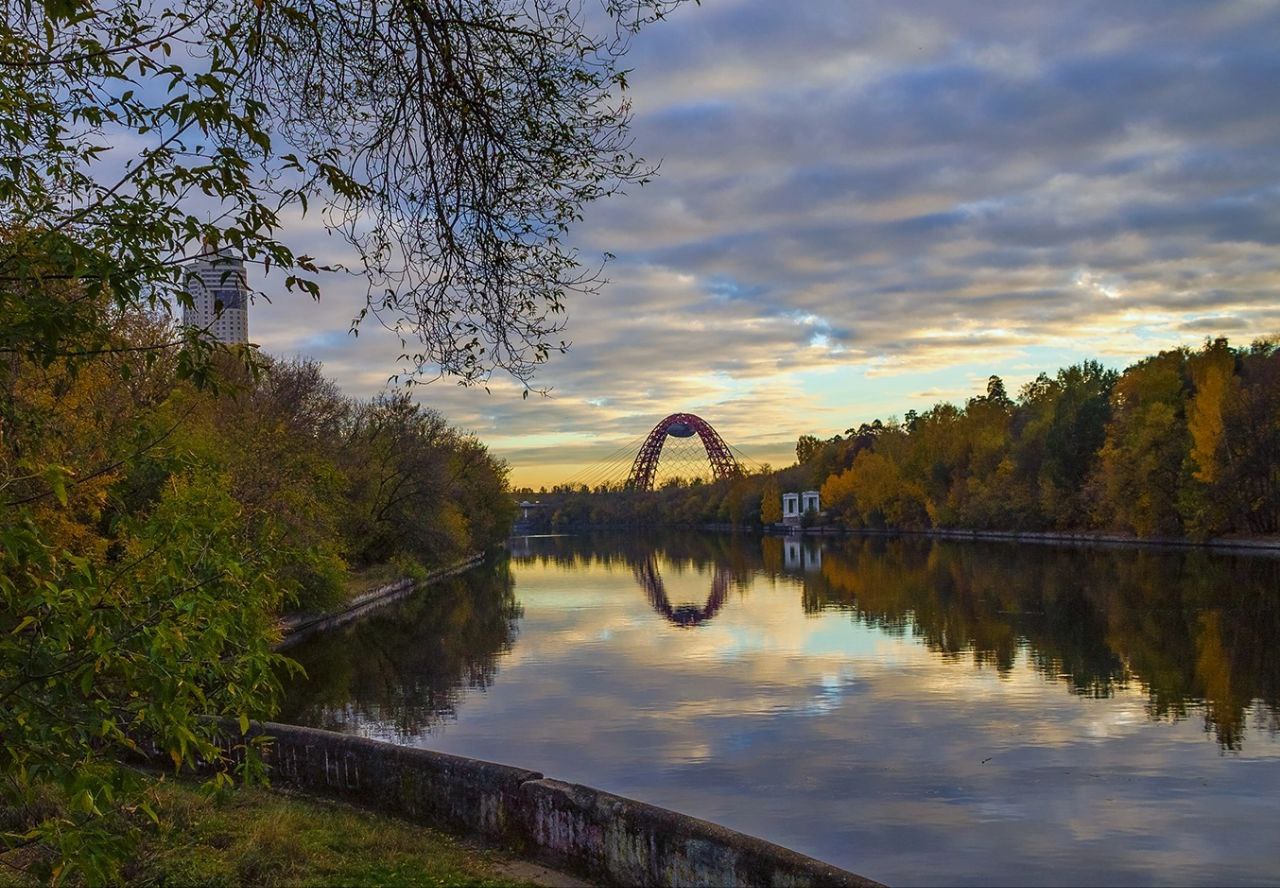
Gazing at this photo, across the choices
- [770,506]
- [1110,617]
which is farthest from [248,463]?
[770,506]

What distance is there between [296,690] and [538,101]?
20848 millimetres

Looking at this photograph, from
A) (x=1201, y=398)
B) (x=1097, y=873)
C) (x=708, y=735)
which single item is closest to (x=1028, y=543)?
(x=1201, y=398)

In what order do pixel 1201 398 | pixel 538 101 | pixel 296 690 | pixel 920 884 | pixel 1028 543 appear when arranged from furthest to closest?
1. pixel 1028 543
2. pixel 1201 398
3. pixel 296 690
4. pixel 920 884
5. pixel 538 101

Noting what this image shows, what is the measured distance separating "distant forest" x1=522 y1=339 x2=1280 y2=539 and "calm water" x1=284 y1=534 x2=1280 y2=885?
1977 centimetres

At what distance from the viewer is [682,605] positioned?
43531mm

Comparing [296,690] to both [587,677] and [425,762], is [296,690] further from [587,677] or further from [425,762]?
[425,762]

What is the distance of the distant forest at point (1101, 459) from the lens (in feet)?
203

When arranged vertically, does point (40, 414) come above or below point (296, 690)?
above

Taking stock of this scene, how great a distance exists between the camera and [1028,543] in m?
80.5

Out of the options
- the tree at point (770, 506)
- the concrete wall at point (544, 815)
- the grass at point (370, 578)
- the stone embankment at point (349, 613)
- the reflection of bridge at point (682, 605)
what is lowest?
the reflection of bridge at point (682, 605)

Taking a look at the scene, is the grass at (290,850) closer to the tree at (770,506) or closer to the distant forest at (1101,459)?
the distant forest at (1101,459)

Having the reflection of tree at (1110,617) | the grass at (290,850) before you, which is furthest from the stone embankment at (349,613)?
the reflection of tree at (1110,617)

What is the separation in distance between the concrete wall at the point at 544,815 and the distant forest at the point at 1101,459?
60099mm

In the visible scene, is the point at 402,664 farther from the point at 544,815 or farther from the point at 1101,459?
the point at 1101,459
